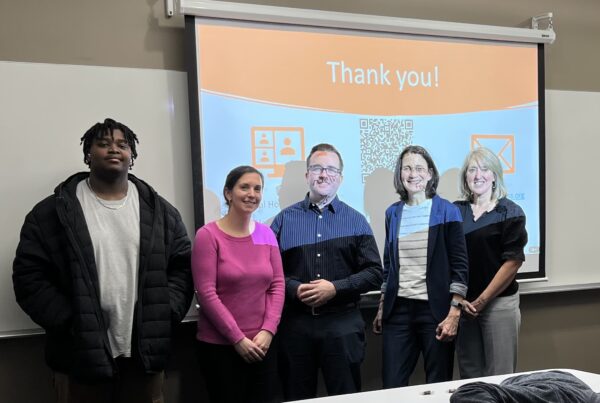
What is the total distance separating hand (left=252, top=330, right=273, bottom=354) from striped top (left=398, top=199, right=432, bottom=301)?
767 millimetres

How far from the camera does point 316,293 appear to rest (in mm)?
2344

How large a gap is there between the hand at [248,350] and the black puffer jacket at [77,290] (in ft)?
0.88

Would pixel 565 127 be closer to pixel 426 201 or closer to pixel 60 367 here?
pixel 426 201

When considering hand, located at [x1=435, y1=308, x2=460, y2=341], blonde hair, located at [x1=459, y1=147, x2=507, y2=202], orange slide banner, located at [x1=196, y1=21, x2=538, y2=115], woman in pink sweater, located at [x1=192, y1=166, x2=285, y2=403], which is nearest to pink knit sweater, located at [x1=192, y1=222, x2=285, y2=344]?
woman in pink sweater, located at [x1=192, y1=166, x2=285, y2=403]

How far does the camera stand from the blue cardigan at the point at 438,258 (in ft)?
8.71

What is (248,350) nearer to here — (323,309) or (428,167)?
(323,309)

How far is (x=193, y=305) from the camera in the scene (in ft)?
8.27

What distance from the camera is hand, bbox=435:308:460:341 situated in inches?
103

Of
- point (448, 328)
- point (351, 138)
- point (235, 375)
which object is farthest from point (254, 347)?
point (351, 138)

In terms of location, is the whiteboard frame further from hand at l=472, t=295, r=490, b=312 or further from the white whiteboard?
hand at l=472, t=295, r=490, b=312

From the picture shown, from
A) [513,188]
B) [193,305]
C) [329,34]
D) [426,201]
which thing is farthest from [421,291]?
[329,34]

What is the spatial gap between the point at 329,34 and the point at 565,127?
157cm

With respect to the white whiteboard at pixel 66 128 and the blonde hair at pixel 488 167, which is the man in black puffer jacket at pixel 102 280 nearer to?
the white whiteboard at pixel 66 128

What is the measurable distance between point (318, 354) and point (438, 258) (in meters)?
0.78
